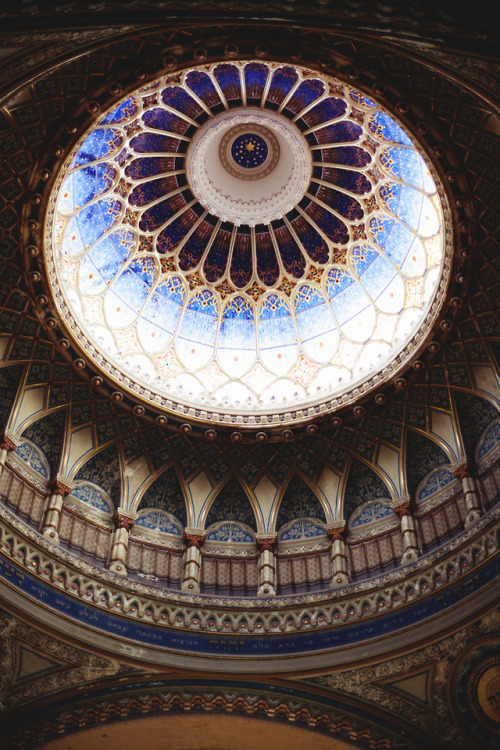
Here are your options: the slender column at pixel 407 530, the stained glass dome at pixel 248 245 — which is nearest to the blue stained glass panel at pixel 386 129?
the stained glass dome at pixel 248 245

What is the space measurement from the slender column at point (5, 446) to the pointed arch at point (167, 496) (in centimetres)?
425

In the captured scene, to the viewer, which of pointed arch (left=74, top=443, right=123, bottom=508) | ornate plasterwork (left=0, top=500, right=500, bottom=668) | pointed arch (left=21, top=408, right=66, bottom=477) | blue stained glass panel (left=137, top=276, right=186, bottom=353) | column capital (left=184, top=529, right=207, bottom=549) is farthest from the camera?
blue stained glass panel (left=137, top=276, right=186, bottom=353)

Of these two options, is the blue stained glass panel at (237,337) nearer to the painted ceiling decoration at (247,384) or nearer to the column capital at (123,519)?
the painted ceiling decoration at (247,384)

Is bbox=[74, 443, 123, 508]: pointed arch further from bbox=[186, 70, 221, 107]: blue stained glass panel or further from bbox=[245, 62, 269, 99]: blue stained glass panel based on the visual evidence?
bbox=[245, 62, 269, 99]: blue stained glass panel

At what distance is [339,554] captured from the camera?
20.6 m

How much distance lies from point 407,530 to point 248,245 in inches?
464

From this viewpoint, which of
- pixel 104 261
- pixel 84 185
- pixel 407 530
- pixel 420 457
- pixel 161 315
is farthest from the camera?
pixel 161 315

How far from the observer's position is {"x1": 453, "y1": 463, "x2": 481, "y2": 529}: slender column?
18844 mm

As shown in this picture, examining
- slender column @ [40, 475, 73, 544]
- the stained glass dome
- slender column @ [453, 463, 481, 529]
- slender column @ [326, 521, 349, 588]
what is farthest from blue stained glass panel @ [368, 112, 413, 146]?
slender column @ [40, 475, 73, 544]

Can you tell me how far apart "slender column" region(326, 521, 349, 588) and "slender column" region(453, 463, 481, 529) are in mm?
3575

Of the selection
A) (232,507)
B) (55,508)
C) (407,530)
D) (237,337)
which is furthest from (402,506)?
(55,508)

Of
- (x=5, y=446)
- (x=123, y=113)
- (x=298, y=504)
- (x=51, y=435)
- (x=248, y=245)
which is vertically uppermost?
(x=248, y=245)

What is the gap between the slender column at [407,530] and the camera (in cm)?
1958

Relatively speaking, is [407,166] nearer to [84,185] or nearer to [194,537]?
[84,185]
